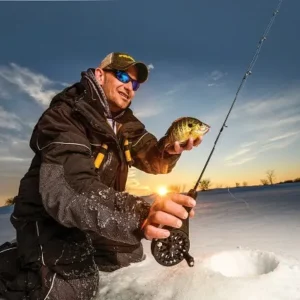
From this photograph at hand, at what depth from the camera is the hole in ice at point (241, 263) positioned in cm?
284

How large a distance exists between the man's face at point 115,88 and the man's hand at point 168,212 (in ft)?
6.07

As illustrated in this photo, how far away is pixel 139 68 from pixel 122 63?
0.76ft

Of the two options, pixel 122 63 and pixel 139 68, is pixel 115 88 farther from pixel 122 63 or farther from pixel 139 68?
pixel 139 68

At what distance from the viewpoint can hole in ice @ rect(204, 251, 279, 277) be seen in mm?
2842

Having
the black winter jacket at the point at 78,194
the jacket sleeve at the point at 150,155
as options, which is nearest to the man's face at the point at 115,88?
the black winter jacket at the point at 78,194

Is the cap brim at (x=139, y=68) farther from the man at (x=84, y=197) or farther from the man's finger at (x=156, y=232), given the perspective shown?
the man's finger at (x=156, y=232)

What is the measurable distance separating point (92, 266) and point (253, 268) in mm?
1651

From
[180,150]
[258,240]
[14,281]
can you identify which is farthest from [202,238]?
[14,281]

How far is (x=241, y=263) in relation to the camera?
118 inches

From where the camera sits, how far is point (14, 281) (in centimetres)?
258

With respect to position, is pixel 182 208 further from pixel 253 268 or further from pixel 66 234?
pixel 253 268

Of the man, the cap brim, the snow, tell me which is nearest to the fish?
the man

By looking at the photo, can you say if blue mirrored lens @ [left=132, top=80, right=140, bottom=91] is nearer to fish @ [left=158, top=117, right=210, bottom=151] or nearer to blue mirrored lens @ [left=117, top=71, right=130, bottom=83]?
blue mirrored lens @ [left=117, top=71, right=130, bottom=83]

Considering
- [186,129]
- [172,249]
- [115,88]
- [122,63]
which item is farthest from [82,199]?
[122,63]
